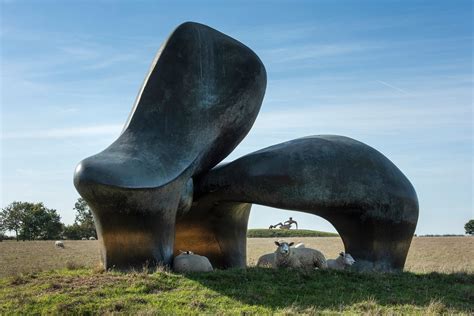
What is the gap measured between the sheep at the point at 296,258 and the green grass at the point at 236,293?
1069 millimetres

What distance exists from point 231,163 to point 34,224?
173 feet

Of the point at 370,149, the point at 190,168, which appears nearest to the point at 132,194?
the point at 190,168

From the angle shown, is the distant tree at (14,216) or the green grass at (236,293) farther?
the distant tree at (14,216)

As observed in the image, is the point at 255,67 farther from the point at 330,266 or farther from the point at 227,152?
the point at 330,266

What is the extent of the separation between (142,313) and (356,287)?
515cm

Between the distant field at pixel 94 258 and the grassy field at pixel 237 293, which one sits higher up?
the distant field at pixel 94 258

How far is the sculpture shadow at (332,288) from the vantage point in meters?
12.9

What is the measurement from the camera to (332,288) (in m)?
14.2

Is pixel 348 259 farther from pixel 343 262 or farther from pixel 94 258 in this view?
pixel 94 258

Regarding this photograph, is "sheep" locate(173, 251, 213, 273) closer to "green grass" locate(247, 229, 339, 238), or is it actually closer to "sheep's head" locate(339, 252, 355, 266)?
"sheep's head" locate(339, 252, 355, 266)

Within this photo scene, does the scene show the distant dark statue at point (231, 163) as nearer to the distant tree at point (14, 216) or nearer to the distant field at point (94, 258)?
the distant field at point (94, 258)

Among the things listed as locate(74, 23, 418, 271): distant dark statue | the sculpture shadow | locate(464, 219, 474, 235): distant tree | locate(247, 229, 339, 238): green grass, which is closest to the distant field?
locate(74, 23, 418, 271): distant dark statue

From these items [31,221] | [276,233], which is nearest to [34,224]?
[31,221]

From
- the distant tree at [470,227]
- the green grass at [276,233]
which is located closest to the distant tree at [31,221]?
the green grass at [276,233]
